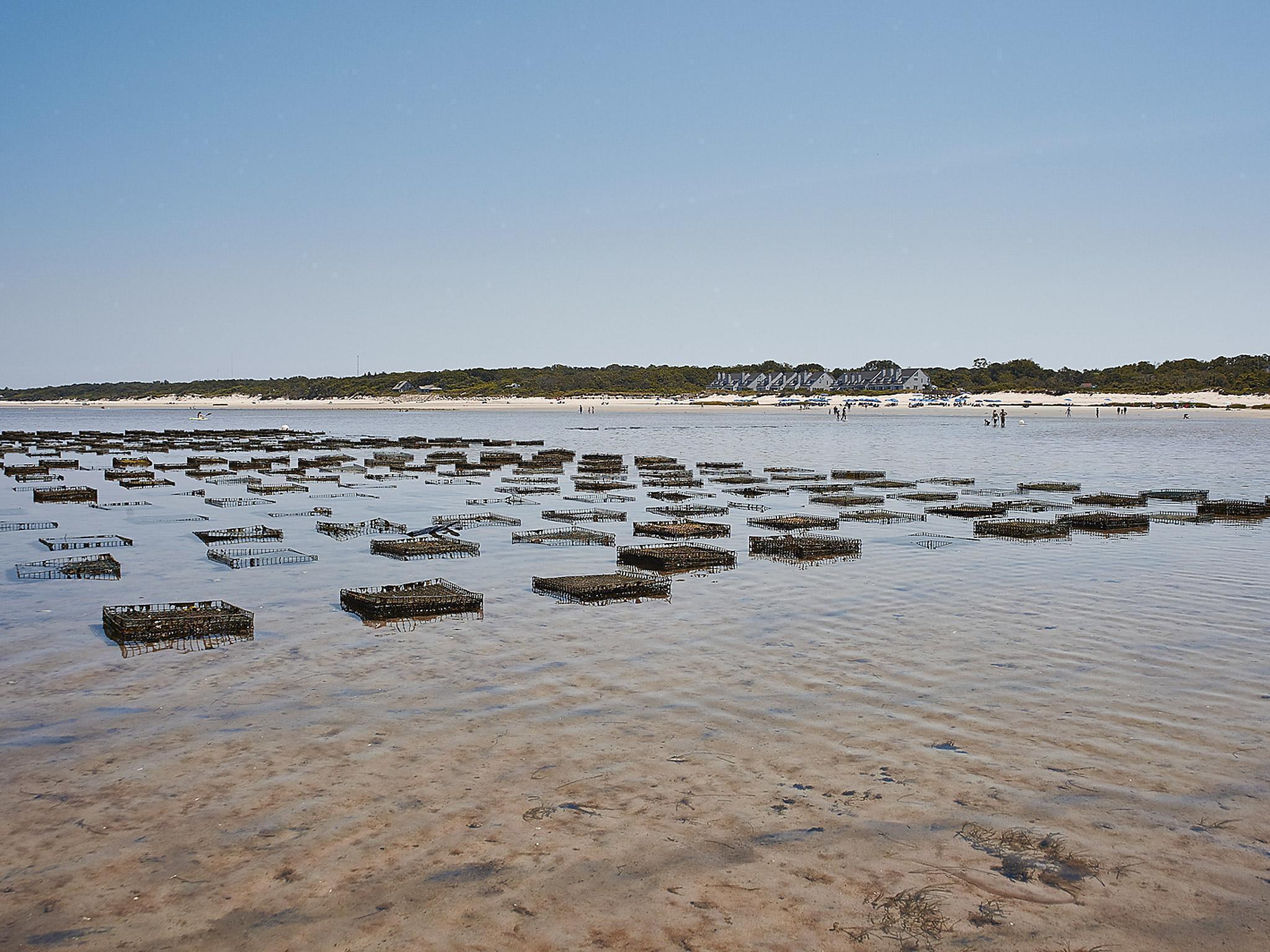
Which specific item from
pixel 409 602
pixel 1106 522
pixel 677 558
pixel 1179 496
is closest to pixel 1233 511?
pixel 1179 496

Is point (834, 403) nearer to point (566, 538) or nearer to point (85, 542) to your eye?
point (566, 538)

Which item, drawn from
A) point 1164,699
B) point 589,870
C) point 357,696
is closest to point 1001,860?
point 589,870

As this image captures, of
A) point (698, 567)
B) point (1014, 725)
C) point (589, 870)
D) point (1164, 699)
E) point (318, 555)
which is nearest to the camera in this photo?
point (589, 870)

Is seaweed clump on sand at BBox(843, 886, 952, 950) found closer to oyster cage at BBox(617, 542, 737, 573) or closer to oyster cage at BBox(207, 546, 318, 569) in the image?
oyster cage at BBox(617, 542, 737, 573)

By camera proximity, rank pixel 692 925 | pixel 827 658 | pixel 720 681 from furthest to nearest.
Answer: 1. pixel 827 658
2. pixel 720 681
3. pixel 692 925

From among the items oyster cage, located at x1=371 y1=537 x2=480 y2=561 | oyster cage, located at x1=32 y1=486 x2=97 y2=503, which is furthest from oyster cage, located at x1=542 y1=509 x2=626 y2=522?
oyster cage, located at x1=32 y1=486 x2=97 y2=503

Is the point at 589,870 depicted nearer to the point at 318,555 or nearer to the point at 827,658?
the point at 827,658

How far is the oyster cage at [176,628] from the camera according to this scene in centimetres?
1209

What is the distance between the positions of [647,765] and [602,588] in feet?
21.9

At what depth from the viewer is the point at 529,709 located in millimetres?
9539

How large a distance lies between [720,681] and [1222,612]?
823 centimetres

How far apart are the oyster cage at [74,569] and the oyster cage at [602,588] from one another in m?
7.89

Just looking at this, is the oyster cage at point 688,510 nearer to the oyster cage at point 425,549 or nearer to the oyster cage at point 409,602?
the oyster cage at point 425,549

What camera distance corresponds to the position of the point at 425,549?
1936 centimetres
